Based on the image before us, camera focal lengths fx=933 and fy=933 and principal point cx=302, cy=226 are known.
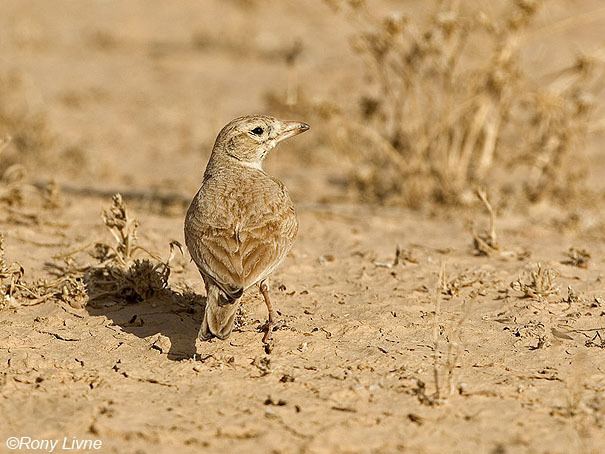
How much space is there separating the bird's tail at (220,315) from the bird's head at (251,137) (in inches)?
53.7

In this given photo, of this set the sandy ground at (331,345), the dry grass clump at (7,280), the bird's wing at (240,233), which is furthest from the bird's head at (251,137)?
the dry grass clump at (7,280)

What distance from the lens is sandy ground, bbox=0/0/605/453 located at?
3875 mm

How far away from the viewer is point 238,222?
4.75 metres

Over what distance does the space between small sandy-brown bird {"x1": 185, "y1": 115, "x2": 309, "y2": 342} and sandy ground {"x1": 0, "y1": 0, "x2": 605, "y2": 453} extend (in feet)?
1.22

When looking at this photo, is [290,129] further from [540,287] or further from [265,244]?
[540,287]

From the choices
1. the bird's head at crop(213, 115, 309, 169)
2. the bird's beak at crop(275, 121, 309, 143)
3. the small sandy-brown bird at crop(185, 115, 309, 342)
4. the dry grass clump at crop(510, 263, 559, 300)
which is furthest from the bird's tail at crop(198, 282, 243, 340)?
the dry grass clump at crop(510, 263, 559, 300)

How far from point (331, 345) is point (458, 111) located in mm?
3502

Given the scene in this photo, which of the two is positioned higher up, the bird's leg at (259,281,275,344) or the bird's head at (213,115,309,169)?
the bird's head at (213,115,309,169)

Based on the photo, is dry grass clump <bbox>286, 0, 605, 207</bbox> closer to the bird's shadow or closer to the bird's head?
the bird's head

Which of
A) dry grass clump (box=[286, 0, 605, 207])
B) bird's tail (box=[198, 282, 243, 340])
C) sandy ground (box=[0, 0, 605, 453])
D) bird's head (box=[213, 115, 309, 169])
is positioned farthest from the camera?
dry grass clump (box=[286, 0, 605, 207])

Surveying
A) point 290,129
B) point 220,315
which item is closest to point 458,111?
point 290,129

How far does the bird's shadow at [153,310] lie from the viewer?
16.3 ft

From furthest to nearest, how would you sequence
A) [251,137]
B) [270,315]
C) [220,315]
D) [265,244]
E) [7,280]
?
1. [251,137]
2. [7,280]
3. [270,315]
4. [265,244]
5. [220,315]

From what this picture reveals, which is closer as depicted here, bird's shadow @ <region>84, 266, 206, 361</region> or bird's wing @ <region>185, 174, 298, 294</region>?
bird's wing @ <region>185, 174, 298, 294</region>
